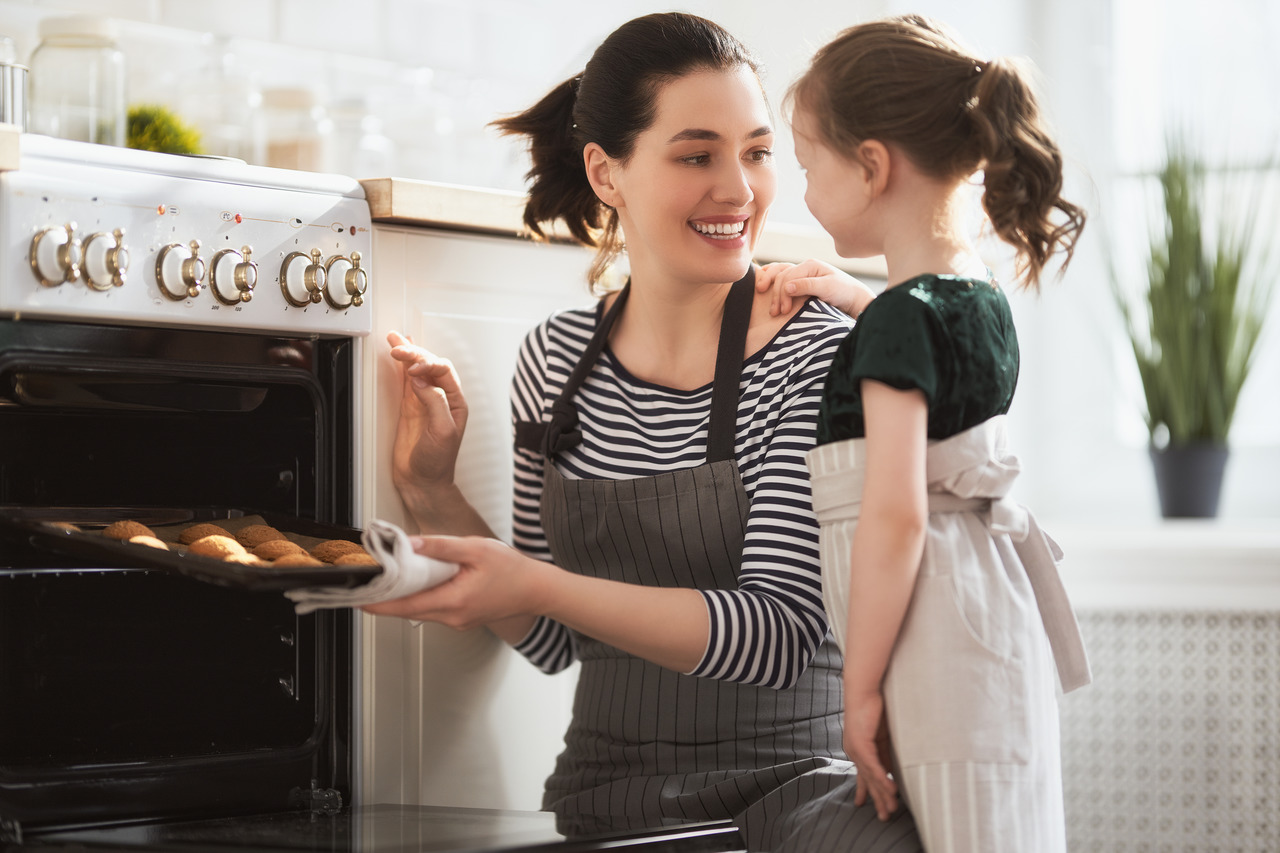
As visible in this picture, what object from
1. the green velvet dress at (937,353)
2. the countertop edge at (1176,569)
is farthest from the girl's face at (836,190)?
the countertop edge at (1176,569)

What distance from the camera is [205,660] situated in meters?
1.30

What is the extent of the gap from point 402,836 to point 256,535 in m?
0.30

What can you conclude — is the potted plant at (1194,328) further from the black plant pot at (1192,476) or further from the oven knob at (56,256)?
the oven knob at (56,256)

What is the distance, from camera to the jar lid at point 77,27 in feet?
5.39

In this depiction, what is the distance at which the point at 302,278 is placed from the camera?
1.26 m

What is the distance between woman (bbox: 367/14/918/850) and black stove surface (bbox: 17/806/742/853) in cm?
9

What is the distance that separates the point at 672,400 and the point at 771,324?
0.14 m

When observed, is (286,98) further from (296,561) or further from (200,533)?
(296,561)

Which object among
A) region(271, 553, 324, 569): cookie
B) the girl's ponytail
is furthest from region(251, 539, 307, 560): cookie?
the girl's ponytail

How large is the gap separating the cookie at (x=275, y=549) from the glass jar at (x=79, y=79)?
0.79m

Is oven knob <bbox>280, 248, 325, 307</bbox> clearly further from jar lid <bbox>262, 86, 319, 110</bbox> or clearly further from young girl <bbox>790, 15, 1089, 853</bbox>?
jar lid <bbox>262, 86, 319, 110</bbox>

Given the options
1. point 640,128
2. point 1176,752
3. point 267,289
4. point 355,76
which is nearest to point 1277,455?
point 1176,752

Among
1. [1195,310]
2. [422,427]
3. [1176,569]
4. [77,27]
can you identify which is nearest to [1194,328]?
[1195,310]

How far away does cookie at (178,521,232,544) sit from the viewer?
110 cm
